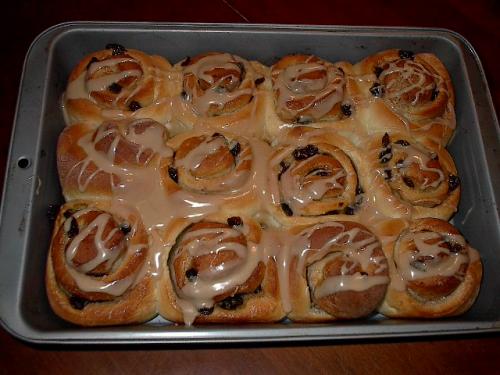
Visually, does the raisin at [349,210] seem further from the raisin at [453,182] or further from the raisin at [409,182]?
the raisin at [453,182]

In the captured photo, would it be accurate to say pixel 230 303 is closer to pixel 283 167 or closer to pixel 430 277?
pixel 283 167

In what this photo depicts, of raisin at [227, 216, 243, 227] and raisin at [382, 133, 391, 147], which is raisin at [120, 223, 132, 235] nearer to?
raisin at [227, 216, 243, 227]

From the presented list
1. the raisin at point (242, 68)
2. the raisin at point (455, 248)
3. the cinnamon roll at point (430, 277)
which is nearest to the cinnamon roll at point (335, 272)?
the cinnamon roll at point (430, 277)

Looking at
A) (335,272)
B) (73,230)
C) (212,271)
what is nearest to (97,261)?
(73,230)

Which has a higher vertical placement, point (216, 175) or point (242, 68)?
point (242, 68)

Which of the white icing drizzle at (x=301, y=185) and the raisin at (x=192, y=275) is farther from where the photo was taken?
the white icing drizzle at (x=301, y=185)

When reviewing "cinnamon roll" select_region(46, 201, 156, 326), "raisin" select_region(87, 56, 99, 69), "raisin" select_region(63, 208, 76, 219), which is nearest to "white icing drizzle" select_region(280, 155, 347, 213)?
"cinnamon roll" select_region(46, 201, 156, 326)

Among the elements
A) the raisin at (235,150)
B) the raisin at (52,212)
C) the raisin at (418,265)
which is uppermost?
the raisin at (235,150)

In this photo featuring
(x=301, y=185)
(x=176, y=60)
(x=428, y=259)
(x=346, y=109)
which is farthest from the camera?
(x=176, y=60)

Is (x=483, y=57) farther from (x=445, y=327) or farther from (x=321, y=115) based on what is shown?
(x=445, y=327)
